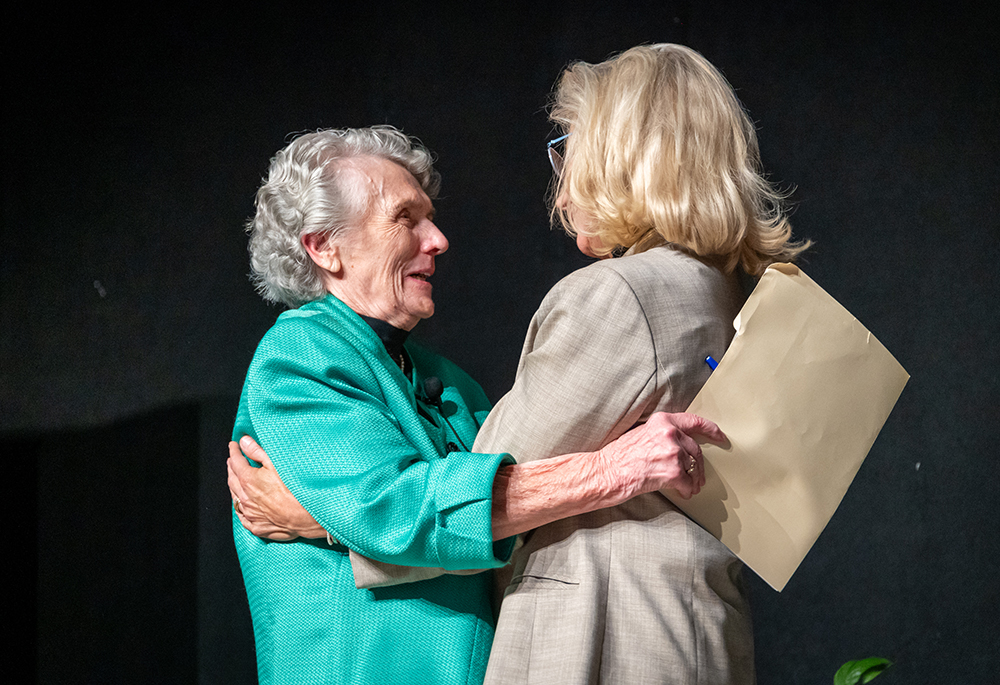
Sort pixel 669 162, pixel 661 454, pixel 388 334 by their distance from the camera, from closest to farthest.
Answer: pixel 661 454 → pixel 669 162 → pixel 388 334

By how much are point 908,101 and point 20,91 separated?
2427 millimetres

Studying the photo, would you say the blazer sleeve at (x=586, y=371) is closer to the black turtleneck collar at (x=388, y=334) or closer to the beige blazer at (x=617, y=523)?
the beige blazer at (x=617, y=523)

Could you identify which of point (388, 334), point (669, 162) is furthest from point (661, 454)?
point (388, 334)

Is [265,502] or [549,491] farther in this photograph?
[265,502]

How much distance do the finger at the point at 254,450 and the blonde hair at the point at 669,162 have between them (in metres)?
0.67

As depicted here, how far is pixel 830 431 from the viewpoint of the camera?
4.17 feet

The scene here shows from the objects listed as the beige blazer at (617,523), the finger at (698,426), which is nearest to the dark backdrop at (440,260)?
the beige blazer at (617,523)

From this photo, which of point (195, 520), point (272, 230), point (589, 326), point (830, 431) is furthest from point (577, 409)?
point (195, 520)

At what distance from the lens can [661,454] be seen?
1.18 metres

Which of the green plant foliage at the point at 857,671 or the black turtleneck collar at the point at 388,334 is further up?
the black turtleneck collar at the point at 388,334

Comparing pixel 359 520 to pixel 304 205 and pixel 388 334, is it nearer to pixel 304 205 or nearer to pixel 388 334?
pixel 388 334

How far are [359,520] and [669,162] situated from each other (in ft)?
2.25

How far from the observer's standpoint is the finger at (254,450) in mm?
1513

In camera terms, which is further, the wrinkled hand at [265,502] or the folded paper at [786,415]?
the wrinkled hand at [265,502]
